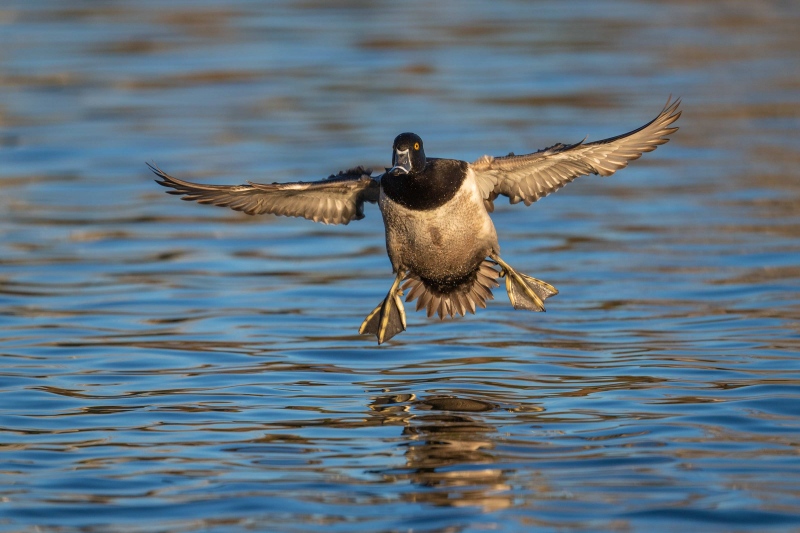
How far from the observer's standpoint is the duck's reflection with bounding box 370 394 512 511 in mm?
6422

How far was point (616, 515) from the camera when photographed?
605 cm

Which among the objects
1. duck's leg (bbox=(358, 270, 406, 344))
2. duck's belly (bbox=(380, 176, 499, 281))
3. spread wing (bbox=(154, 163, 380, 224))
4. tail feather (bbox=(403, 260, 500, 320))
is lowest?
duck's leg (bbox=(358, 270, 406, 344))

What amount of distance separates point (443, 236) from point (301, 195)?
1356 mm

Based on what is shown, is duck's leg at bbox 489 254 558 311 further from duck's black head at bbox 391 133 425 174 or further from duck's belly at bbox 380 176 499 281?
duck's black head at bbox 391 133 425 174

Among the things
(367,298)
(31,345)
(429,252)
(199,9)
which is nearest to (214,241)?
(367,298)

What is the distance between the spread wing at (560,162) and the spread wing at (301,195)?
78cm

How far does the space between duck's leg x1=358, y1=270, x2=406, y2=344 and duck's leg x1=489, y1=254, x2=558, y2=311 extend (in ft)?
2.45

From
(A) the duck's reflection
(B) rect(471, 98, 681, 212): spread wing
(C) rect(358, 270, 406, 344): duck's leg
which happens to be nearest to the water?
(A) the duck's reflection

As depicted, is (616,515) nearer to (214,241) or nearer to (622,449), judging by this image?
(622,449)

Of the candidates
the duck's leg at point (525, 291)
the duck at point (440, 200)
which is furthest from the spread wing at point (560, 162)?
the duck's leg at point (525, 291)

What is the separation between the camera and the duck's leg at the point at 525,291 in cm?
901

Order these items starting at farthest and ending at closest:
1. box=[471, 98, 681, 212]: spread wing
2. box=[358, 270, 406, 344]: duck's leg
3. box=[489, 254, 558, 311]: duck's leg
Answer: box=[489, 254, 558, 311]: duck's leg < box=[358, 270, 406, 344]: duck's leg < box=[471, 98, 681, 212]: spread wing

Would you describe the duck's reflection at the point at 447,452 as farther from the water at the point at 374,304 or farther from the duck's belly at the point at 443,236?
the duck's belly at the point at 443,236

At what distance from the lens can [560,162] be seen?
29.1ft
